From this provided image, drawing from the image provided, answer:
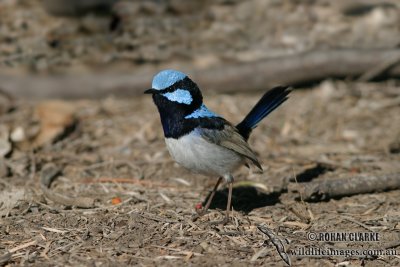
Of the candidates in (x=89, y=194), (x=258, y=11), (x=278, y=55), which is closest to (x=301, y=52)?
(x=278, y=55)

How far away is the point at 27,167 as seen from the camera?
581 cm

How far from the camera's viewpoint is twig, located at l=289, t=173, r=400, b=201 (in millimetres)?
4922

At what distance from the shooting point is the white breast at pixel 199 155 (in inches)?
185

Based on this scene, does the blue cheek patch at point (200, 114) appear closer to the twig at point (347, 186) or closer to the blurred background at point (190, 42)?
the twig at point (347, 186)

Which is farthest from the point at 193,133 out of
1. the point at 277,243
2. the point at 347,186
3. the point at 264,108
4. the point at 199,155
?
the point at 347,186

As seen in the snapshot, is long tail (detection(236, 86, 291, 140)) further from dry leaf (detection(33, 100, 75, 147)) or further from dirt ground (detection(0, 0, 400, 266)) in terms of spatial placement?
dry leaf (detection(33, 100, 75, 147))

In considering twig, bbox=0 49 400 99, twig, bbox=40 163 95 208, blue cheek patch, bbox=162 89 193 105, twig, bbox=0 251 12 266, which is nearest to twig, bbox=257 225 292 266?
blue cheek patch, bbox=162 89 193 105

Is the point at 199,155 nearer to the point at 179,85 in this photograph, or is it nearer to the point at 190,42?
the point at 179,85

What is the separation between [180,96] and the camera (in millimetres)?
4832

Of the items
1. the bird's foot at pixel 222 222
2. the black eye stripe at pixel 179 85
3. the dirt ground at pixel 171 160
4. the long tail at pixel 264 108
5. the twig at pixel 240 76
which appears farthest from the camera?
the twig at pixel 240 76

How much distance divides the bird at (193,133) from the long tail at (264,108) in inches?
19.8

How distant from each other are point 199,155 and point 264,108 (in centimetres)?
102

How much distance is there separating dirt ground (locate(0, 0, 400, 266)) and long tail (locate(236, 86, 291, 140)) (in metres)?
0.54

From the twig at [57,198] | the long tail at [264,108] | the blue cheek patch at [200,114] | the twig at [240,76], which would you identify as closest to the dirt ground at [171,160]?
the twig at [57,198]
